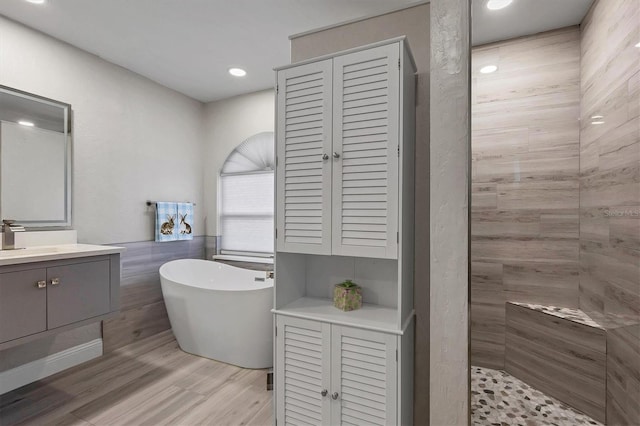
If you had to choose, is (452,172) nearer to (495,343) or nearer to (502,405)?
(495,343)

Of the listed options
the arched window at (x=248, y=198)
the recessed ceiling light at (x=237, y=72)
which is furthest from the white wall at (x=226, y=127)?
the recessed ceiling light at (x=237, y=72)

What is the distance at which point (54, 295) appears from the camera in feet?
6.39

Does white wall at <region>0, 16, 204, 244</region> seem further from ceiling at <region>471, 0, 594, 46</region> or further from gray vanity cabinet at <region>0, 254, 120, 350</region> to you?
ceiling at <region>471, 0, 594, 46</region>

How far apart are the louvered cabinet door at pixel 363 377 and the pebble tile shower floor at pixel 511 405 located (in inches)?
13.5

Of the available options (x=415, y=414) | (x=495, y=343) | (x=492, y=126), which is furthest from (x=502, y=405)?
(x=492, y=126)

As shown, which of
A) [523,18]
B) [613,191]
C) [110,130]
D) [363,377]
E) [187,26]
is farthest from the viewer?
[110,130]

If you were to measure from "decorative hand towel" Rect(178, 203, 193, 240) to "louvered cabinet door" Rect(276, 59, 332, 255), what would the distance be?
7.06ft

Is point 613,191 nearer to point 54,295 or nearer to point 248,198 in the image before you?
→ point 54,295

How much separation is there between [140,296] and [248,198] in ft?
4.86

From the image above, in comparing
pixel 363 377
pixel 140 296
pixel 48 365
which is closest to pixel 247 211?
pixel 140 296

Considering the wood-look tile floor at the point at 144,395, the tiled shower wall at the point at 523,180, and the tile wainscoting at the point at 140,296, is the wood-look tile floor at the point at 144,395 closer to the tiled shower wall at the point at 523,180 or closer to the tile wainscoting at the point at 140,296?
the tile wainscoting at the point at 140,296

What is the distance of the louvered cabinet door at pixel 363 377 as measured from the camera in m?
1.47

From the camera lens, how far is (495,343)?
51.1 inches

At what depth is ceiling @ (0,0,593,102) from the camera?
83.7 inches
